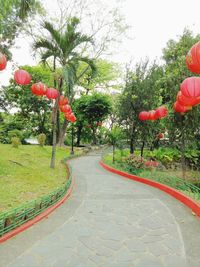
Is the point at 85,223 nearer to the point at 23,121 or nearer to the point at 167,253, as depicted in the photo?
the point at 167,253

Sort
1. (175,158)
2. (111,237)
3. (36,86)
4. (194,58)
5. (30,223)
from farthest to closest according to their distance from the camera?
(175,158) → (36,86) → (30,223) → (194,58) → (111,237)

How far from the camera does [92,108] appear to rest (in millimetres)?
31797

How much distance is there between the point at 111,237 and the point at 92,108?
87.2 feet

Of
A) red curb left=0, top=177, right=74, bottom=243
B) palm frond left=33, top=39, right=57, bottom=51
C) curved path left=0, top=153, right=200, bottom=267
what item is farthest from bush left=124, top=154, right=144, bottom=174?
palm frond left=33, top=39, right=57, bottom=51

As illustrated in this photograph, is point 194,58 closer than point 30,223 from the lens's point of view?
Yes

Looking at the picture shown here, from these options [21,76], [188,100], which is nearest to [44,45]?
[21,76]

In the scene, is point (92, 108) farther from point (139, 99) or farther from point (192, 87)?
point (192, 87)

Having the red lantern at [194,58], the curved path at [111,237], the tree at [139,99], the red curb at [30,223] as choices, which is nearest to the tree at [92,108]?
the tree at [139,99]

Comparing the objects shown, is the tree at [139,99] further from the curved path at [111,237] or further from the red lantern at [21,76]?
the curved path at [111,237]

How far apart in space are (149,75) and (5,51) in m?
9.79

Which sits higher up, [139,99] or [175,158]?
[139,99]

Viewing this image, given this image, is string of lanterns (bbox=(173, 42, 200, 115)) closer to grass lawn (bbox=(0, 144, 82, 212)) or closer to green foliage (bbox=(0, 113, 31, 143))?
grass lawn (bbox=(0, 144, 82, 212))

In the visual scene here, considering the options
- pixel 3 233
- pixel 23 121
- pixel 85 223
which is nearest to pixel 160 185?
pixel 85 223

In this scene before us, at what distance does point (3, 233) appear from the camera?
555cm
